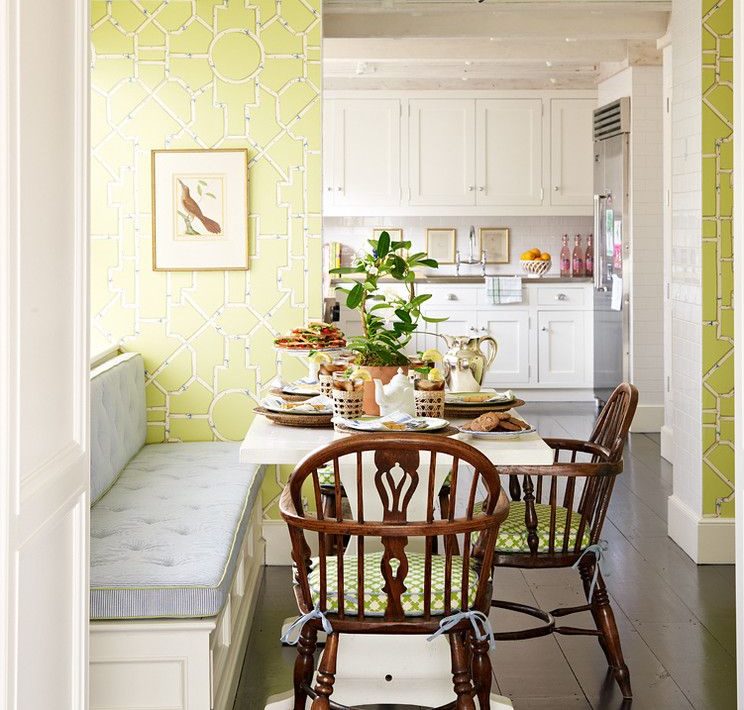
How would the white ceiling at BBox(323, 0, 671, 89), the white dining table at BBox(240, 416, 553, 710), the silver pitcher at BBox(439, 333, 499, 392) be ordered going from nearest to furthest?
the white dining table at BBox(240, 416, 553, 710) → the silver pitcher at BBox(439, 333, 499, 392) → the white ceiling at BBox(323, 0, 671, 89)

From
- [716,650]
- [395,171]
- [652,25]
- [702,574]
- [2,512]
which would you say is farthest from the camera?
[395,171]

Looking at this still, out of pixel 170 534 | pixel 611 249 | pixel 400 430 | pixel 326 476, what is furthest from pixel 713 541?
pixel 611 249

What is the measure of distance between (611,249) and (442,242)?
6.51 feet

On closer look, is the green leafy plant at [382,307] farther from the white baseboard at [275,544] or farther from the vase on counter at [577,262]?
the vase on counter at [577,262]

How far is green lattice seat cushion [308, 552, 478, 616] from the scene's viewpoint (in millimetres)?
2457

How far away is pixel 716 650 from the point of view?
135 inches

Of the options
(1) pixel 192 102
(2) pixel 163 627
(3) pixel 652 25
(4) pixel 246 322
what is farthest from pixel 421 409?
(3) pixel 652 25

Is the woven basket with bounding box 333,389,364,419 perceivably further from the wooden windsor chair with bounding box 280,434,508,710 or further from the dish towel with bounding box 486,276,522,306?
the dish towel with bounding box 486,276,522,306

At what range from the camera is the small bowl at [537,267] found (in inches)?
362

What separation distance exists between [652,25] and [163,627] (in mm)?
4853

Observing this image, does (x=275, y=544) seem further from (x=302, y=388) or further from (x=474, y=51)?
(x=474, y=51)

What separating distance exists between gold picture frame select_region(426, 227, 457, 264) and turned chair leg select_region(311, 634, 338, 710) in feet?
23.8

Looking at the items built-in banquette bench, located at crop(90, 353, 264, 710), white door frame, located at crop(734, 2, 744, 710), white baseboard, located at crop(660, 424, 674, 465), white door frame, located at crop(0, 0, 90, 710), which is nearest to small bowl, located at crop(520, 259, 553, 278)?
white baseboard, located at crop(660, 424, 674, 465)

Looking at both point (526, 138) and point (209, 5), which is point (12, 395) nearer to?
point (209, 5)
